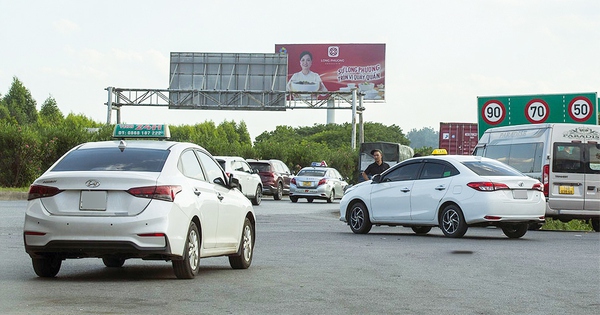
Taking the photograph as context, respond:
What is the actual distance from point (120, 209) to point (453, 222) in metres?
10.1

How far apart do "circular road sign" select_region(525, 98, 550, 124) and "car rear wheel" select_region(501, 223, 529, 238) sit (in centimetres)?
1205

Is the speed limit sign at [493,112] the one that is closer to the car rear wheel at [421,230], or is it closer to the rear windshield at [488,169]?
the car rear wheel at [421,230]

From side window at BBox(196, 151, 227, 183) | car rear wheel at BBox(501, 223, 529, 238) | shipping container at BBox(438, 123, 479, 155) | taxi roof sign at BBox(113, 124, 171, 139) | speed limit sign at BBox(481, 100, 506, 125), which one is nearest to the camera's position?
side window at BBox(196, 151, 227, 183)

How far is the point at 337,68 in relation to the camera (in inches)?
3563

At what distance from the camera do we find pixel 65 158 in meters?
11.2

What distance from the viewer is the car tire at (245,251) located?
12.7m

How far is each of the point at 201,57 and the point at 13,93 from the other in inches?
2280

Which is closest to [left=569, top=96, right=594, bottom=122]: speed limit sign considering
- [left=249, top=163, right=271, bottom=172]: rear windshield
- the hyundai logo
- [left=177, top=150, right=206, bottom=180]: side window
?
[left=249, top=163, right=271, bottom=172]: rear windshield

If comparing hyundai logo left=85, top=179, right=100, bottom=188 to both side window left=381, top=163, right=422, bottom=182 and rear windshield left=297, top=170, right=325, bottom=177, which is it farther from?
rear windshield left=297, top=170, right=325, bottom=177

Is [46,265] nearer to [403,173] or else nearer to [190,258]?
[190,258]

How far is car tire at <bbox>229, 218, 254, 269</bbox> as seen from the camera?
12.7 meters

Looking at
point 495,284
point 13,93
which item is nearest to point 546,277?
point 495,284

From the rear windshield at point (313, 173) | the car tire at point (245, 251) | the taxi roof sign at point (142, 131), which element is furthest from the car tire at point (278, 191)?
the car tire at point (245, 251)

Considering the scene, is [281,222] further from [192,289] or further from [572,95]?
[192,289]
